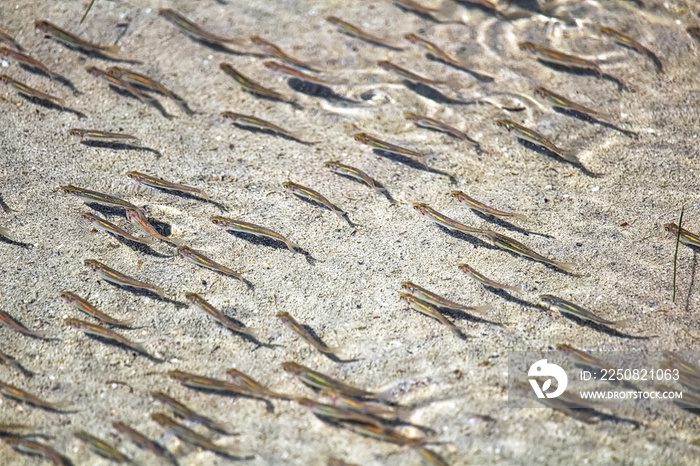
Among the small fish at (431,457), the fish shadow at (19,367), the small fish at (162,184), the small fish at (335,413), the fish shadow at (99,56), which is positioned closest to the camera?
the small fish at (431,457)

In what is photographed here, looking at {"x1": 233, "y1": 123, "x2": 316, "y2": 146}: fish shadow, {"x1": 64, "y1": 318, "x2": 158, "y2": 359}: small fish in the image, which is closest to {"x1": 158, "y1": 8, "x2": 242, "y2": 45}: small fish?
{"x1": 233, "y1": 123, "x2": 316, "y2": 146}: fish shadow

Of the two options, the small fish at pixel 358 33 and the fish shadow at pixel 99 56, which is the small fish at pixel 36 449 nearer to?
the fish shadow at pixel 99 56

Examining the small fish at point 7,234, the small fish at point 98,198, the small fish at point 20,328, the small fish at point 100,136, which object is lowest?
the small fish at point 20,328

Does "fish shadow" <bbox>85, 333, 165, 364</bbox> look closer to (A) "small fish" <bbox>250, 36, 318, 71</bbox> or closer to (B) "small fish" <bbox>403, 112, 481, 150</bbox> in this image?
(B) "small fish" <bbox>403, 112, 481, 150</bbox>

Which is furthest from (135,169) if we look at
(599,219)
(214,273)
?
(599,219)

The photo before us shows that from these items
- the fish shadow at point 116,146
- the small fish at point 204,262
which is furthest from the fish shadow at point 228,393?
the fish shadow at point 116,146
